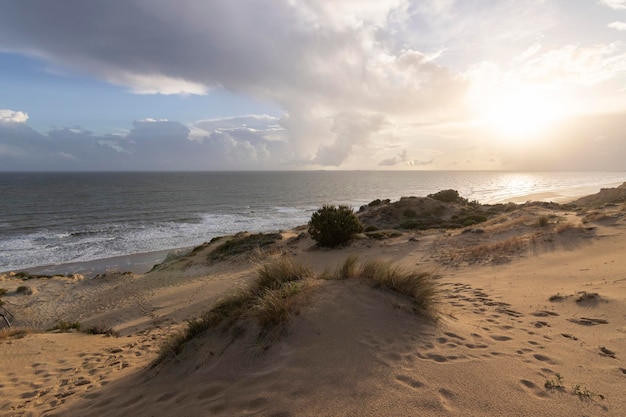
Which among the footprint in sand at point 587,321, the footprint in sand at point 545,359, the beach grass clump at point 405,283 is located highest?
the beach grass clump at point 405,283

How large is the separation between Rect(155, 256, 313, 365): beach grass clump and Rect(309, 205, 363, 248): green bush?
37.0ft

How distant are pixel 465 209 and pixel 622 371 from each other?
30.0m

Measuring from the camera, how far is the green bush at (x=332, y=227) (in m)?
17.9

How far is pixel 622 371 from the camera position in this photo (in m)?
3.70

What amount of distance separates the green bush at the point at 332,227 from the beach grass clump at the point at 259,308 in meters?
11.3

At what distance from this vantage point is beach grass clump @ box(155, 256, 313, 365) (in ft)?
15.7

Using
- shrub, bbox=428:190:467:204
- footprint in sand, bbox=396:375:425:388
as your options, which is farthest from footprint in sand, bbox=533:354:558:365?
shrub, bbox=428:190:467:204

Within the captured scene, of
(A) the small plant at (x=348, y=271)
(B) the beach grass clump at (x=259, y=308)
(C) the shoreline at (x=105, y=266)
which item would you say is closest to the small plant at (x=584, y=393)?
(B) the beach grass clump at (x=259, y=308)

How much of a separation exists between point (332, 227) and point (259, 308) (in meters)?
13.2


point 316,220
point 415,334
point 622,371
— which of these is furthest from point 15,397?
point 316,220

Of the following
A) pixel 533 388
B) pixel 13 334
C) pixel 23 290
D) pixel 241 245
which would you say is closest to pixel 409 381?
pixel 533 388

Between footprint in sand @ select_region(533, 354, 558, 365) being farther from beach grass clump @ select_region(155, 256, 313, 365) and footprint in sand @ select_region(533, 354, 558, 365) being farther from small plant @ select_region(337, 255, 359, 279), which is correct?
beach grass clump @ select_region(155, 256, 313, 365)

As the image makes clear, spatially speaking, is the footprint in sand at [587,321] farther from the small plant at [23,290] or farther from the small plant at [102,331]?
the small plant at [23,290]

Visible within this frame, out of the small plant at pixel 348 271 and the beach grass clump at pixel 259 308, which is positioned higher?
the small plant at pixel 348 271
